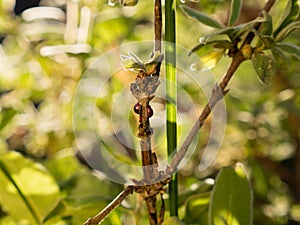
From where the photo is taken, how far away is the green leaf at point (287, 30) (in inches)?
14.8

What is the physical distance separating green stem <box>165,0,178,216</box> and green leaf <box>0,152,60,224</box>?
0.49 ft

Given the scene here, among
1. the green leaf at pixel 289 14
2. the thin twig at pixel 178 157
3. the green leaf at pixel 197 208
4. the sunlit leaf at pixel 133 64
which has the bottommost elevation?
the green leaf at pixel 197 208

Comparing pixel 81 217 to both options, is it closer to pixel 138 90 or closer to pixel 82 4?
pixel 138 90

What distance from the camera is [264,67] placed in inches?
15.0

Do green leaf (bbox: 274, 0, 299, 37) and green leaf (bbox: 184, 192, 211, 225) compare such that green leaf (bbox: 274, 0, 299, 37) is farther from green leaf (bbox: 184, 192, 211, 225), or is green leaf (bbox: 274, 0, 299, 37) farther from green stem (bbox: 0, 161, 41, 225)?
green stem (bbox: 0, 161, 41, 225)

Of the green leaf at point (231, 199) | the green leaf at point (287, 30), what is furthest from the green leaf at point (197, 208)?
the green leaf at point (287, 30)

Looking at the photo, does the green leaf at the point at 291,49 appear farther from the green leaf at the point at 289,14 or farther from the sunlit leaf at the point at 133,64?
the sunlit leaf at the point at 133,64

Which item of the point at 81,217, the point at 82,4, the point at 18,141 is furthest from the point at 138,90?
the point at 18,141

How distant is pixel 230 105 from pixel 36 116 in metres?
0.24

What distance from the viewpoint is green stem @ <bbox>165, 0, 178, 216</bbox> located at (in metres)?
0.35

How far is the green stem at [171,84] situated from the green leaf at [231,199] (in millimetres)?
58

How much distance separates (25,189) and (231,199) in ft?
0.57

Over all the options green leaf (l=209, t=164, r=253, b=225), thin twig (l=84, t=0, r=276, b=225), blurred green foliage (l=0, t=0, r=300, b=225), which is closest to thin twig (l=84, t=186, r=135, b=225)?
thin twig (l=84, t=0, r=276, b=225)

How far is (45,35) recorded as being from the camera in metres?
0.72
